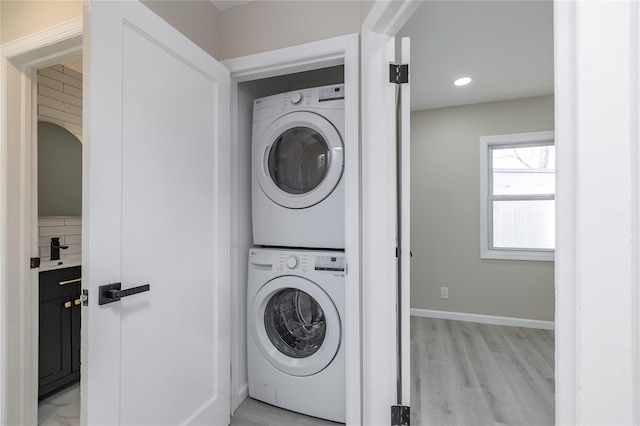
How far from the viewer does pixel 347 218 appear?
1.47 metres

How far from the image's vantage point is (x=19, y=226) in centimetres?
154

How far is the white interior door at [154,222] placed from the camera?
97 cm

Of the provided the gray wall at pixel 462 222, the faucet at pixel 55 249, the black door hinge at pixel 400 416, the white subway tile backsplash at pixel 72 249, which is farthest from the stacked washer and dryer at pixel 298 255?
the gray wall at pixel 462 222

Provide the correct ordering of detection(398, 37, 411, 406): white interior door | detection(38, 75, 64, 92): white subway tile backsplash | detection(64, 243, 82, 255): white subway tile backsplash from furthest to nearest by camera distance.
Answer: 1. detection(64, 243, 82, 255): white subway tile backsplash
2. detection(38, 75, 64, 92): white subway tile backsplash
3. detection(398, 37, 411, 406): white interior door

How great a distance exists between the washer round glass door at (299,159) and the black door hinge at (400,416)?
111 centimetres

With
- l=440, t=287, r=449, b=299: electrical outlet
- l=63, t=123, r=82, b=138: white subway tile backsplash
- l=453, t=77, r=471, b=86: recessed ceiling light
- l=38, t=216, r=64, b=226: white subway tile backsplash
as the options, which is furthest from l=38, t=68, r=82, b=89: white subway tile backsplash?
l=440, t=287, r=449, b=299: electrical outlet

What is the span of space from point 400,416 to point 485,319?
247 centimetres

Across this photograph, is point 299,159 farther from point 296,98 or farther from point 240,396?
point 240,396

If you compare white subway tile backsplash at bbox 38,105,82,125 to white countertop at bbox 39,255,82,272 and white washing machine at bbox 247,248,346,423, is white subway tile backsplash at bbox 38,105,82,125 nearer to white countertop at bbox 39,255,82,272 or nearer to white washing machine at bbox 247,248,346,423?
white countertop at bbox 39,255,82,272

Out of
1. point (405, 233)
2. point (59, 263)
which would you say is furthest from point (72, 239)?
point (405, 233)

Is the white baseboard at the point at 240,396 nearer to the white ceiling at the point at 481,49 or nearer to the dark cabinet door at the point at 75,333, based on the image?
the dark cabinet door at the point at 75,333

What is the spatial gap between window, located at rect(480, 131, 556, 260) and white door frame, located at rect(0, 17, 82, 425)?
3705mm


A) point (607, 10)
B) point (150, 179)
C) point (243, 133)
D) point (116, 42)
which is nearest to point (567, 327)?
point (607, 10)

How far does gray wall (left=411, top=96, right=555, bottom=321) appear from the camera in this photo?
312cm
